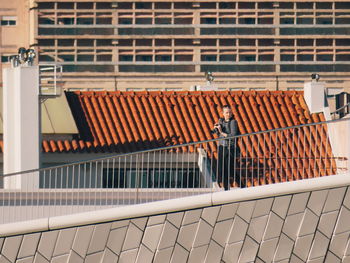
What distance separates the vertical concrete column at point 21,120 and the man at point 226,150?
24.1ft

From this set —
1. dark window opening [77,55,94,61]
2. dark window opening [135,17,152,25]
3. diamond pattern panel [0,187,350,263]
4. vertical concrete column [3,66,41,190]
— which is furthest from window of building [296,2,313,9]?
diamond pattern panel [0,187,350,263]

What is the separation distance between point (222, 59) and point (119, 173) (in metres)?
97.8

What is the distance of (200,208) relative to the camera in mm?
26000

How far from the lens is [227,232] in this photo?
26.0m

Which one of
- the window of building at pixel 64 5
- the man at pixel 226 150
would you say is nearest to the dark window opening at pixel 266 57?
the window of building at pixel 64 5

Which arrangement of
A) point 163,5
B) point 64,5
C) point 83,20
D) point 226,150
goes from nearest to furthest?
1. point 226,150
2. point 64,5
3. point 163,5
4. point 83,20

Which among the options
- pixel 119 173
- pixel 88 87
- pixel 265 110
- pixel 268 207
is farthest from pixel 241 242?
pixel 88 87

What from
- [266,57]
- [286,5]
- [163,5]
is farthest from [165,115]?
[286,5]

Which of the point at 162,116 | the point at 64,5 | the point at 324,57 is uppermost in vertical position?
the point at 64,5

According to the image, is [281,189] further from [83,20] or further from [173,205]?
[83,20]

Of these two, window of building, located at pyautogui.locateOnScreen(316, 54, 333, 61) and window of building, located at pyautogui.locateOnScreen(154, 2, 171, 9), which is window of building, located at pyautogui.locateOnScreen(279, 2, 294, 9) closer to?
window of building, located at pyautogui.locateOnScreen(316, 54, 333, 61)

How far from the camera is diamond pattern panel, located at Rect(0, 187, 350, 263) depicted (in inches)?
1021

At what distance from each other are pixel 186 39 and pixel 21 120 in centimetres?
9205

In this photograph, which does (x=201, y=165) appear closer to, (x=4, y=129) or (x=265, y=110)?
(x=4, y=129)
